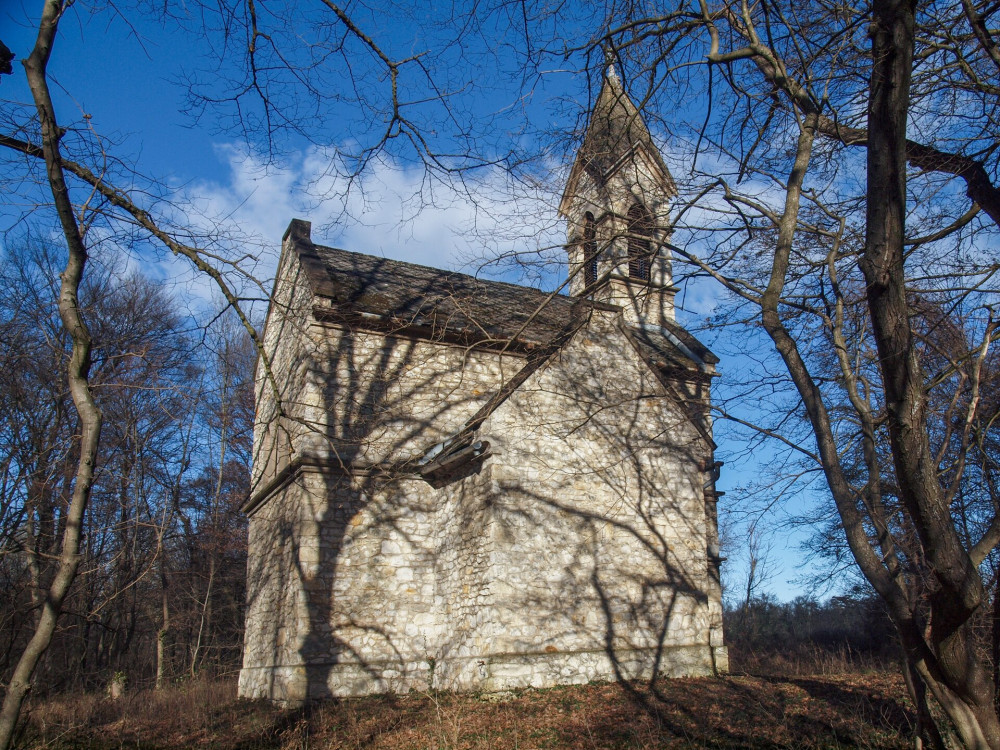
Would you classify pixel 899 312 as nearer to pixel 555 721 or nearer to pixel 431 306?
pixel 555 721

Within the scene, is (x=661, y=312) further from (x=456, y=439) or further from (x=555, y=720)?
(x=555, y=720)

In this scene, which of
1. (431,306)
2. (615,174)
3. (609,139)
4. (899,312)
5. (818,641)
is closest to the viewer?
(899,312)

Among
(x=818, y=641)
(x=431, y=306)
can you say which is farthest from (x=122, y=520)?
(x=818, y=641)

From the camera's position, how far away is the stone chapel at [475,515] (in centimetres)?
1068

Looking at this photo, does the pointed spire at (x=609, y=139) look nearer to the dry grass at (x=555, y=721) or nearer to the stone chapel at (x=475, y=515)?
the stone chapel at (x=475, y=515)

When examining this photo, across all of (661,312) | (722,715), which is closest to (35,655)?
(722,715)

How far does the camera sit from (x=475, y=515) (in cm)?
1116

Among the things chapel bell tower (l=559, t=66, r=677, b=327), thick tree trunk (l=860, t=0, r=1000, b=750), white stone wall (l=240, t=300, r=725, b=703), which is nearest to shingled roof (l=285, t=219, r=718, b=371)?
white stone wall (l=240, t=300, r=725, b=703)

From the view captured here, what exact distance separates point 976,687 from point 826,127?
4.84 meters

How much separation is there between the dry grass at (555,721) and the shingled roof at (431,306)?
5297 millimetres

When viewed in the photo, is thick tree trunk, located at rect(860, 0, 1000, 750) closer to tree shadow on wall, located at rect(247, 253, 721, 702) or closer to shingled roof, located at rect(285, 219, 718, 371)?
tree shadow on wall, located at rect(247, 253, 721, 702)

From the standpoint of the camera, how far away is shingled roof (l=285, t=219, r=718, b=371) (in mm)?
12648

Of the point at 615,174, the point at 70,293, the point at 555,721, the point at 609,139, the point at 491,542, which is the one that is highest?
the point at 615,174

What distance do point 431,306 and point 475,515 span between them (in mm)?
4435
